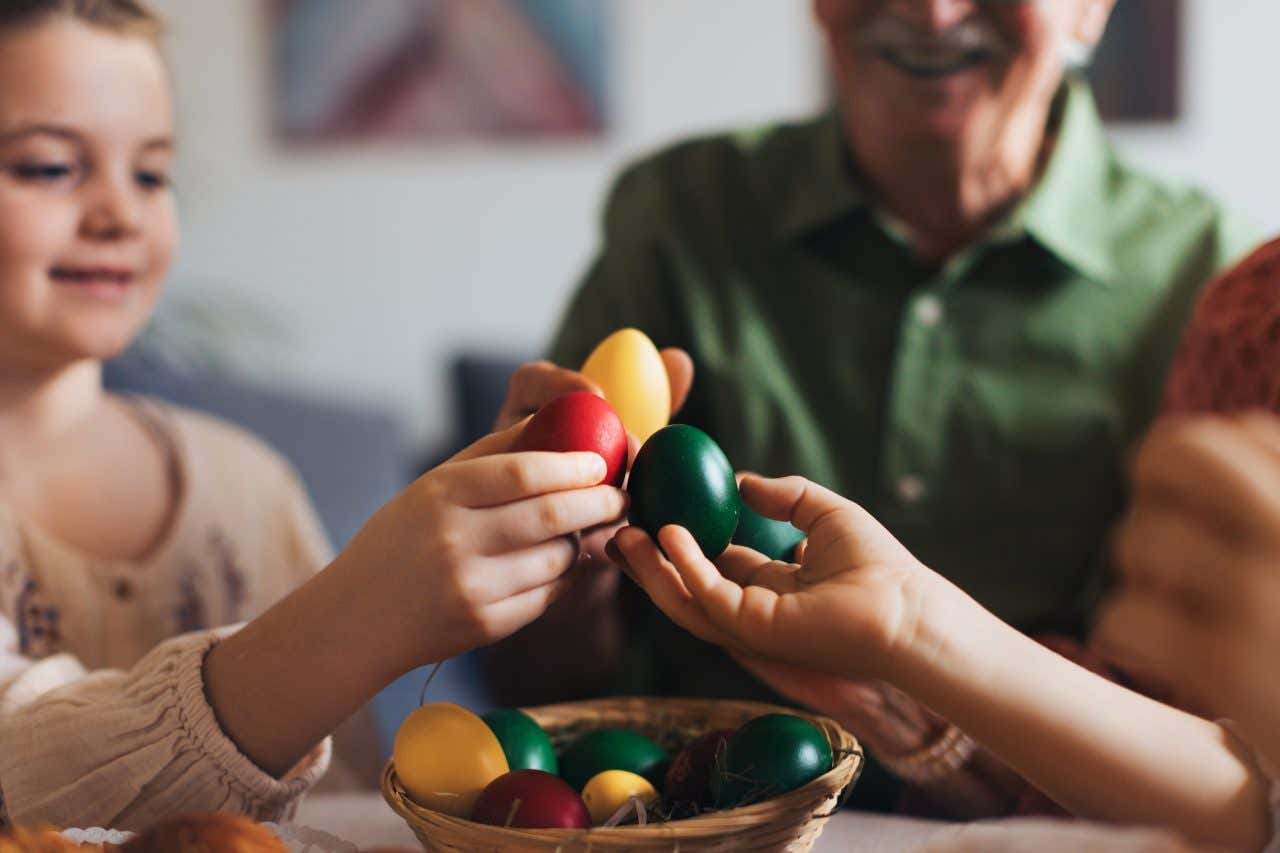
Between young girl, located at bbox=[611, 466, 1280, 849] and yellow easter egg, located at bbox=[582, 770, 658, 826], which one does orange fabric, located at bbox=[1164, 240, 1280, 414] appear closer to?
young girl, located at bbox=[611, 466, 1280, 849]

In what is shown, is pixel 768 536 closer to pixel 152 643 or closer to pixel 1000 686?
pixel 1000 686

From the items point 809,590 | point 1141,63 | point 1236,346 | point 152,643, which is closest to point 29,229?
point 152,643

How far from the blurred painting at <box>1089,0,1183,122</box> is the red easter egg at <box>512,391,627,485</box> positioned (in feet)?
6.62

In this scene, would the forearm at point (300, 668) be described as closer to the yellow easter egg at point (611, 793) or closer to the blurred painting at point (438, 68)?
the yellow easter egg at point (611, 793)

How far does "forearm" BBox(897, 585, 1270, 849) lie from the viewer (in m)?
0.62

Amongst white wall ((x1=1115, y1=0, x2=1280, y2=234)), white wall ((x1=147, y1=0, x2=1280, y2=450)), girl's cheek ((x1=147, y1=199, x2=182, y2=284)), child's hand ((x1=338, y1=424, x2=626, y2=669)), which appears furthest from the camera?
white wall ((x1=147, y1=0, x2=1280, y2=450))

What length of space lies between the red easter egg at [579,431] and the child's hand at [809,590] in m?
0.05

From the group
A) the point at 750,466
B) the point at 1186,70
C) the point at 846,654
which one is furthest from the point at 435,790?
the point at 1186,70

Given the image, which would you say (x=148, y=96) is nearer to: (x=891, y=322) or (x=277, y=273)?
(x=891, y=322)

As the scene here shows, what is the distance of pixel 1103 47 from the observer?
7.79ft

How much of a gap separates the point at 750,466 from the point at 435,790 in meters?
0.64

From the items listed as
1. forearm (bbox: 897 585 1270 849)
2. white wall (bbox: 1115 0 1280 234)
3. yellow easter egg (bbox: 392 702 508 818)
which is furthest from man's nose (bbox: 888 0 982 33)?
white wall (bbox: 1115 0 1280 234)

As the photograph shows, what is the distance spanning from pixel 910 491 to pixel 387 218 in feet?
5.67

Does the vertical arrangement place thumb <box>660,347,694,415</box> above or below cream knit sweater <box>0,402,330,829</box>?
above
